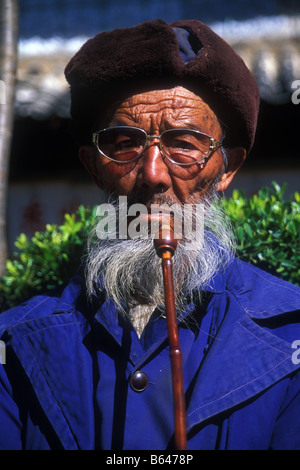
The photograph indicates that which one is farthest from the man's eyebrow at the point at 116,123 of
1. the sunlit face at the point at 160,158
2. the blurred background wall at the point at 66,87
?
the blurred background wall at the point at 66,87

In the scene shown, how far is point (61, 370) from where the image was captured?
1.73m

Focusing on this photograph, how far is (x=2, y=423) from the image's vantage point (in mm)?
1724

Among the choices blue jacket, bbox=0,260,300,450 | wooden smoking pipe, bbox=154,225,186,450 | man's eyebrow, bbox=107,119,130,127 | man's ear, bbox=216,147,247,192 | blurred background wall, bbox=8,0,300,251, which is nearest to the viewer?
wooden smoking pipe, bbox=154,225,186,450

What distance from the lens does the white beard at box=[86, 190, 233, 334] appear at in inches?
75.9

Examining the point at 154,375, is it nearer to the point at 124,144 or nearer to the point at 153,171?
the point at 153,171

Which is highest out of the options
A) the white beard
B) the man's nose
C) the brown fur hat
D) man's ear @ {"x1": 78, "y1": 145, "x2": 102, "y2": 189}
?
the brown fur hat

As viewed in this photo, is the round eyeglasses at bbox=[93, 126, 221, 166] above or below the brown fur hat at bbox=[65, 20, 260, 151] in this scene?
below

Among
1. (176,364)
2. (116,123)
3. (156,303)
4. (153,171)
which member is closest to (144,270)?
(156,303)

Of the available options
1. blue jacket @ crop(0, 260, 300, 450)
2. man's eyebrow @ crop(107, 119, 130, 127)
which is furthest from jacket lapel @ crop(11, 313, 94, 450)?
man's eyebrow @ crop(107, 119, 130, 127)

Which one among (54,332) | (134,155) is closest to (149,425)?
(54,332)

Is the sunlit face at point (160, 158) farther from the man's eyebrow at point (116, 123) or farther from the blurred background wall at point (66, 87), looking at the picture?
A: the blurred background wall at point (66, 87)

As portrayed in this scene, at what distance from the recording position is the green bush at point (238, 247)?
7.77 feet

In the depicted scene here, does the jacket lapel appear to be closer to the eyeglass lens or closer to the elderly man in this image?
the elderly man

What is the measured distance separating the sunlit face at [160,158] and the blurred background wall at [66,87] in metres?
2.14
